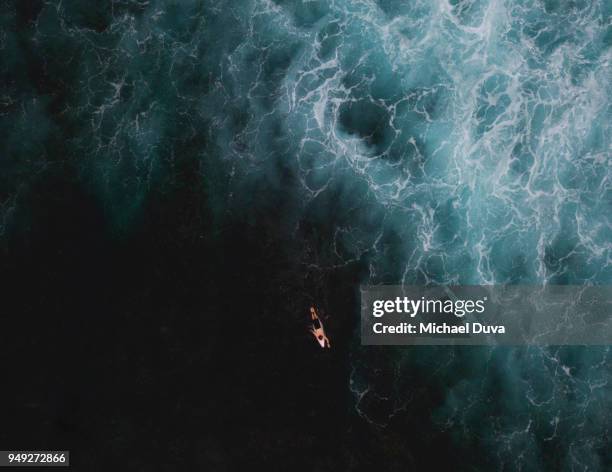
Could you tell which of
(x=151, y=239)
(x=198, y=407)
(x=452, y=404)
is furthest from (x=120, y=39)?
(x=452, y=404)

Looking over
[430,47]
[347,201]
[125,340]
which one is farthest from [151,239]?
[430,47]

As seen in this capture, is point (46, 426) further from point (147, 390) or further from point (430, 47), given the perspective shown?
point (430, 47)

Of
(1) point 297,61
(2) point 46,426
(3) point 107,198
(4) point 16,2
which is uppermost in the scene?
(4) point 16,2

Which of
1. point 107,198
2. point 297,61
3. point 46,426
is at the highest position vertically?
point 297,61

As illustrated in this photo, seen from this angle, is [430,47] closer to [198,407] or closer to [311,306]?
[311,306]

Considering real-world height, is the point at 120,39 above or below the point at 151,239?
above

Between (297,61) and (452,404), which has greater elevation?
(297,61)

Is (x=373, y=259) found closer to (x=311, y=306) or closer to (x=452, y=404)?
(x=311, y=306)
